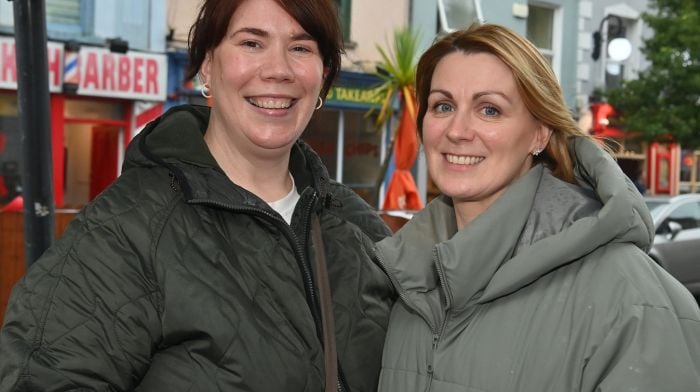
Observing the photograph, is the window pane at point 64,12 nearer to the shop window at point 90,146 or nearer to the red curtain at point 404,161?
the shop window at point 90,146

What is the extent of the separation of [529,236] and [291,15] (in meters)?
0.85

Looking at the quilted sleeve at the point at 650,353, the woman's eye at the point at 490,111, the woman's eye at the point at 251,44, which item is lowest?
the quilted sleeve at the point at 650,353

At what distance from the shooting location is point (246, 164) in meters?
2.30

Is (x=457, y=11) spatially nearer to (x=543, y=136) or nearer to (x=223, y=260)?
(x=543, y=136)

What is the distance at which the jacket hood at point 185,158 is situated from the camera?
2070mm

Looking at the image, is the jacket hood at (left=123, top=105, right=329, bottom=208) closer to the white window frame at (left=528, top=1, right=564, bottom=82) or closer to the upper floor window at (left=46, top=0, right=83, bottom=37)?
the upper floor window at (left=46, top=0, right=83, bottom=37)

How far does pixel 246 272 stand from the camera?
6.69ft

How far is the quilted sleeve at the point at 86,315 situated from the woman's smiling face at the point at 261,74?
1.50 feet

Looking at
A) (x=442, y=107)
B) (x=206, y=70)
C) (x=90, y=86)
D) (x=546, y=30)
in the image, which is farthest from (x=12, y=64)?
(x=546, y=30)

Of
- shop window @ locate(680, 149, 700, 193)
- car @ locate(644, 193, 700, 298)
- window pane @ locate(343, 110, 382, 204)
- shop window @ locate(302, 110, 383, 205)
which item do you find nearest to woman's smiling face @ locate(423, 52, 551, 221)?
car @ locate(644, 193, 700, 298)

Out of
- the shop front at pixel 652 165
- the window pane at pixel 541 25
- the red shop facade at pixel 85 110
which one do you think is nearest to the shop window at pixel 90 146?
the red shop facade at pixel 85 110

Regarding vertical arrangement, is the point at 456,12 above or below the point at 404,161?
above

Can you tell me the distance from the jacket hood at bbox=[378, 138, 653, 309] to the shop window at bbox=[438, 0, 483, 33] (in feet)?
44.3

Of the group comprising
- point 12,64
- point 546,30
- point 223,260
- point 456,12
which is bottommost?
point 223,260
